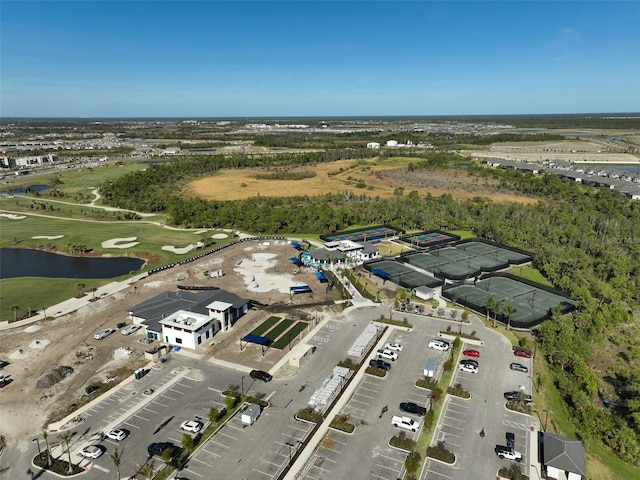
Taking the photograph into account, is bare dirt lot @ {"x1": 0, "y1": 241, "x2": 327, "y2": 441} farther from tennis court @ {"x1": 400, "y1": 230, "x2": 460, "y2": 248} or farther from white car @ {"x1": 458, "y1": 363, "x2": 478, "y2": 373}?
tennis court @ {"x1": 400, "y1": 230, "x2": 460, "y2": 248}

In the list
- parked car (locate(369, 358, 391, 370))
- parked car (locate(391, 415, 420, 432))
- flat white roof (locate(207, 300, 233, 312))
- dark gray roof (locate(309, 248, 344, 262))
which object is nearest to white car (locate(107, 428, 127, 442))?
flat white roof (locate(207, 300, 233, 312))

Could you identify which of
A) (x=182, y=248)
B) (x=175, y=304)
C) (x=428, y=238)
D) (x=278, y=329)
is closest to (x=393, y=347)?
(x=278, y=329)

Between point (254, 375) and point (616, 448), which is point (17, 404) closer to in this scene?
point (254, 375)

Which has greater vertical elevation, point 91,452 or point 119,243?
point 119,243

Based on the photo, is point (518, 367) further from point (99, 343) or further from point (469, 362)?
point (99, 343)

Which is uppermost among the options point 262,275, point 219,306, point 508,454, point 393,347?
point 219,306
